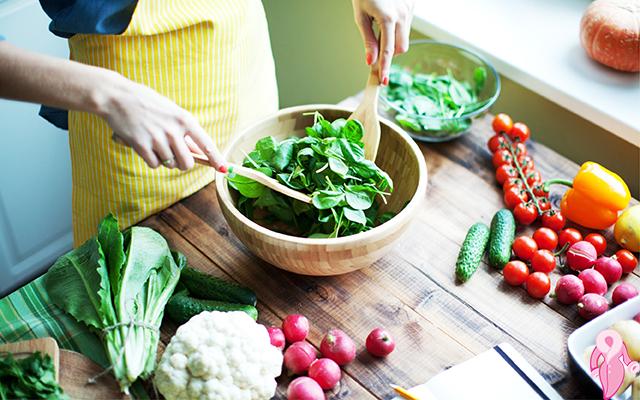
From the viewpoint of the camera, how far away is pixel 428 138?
1608mm

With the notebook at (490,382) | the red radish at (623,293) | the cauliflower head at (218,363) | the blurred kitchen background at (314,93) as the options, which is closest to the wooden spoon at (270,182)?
the cauliflower head at (218,363)

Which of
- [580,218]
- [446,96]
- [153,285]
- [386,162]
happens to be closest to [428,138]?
[446,96]

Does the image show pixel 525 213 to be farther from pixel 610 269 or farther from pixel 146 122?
pixel 146 122

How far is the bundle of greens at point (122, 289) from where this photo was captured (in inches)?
42.8

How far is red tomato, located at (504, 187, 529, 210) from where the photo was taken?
144cm

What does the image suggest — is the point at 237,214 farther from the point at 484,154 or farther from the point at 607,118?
the point at 607,118

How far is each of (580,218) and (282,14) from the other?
1377mm

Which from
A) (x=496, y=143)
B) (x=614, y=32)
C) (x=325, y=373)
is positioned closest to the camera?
(x=325, y=373)

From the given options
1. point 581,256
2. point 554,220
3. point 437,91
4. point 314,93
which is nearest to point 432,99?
point 437,91

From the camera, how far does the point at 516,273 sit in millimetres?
1293

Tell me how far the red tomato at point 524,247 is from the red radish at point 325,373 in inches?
18.0

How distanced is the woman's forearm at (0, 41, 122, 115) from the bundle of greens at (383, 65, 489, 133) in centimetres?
76

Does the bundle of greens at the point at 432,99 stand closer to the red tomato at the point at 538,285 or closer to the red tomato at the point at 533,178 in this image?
the red tomato at the point at 533,178

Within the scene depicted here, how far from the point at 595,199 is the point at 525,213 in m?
0.14
